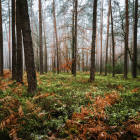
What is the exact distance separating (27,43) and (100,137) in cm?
428

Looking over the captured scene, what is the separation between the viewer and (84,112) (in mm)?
2863

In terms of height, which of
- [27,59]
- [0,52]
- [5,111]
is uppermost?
[0,52]

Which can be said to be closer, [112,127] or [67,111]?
[112,127]

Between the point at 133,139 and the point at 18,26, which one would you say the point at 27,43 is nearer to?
the point at 18,26

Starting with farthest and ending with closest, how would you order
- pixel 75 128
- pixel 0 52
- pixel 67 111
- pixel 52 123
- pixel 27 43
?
pixel 0 52 → pixel 27 43 → pixel 67 111 → pixel 52 123 → pixel 75 128

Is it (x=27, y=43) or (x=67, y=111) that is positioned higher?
(x=27, y=43)

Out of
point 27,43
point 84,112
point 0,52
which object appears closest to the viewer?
point 84,112

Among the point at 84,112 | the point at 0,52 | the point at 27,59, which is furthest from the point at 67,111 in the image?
the point at 0,52

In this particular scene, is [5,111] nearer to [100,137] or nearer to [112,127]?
[100,137]

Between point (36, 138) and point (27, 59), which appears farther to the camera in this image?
point (27, 59)

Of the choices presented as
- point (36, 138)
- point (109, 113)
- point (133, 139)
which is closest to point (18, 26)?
point (36, 138)

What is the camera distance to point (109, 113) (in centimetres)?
297

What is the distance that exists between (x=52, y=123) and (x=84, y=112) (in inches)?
38.1

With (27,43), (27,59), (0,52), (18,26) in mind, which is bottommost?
(27,59)
